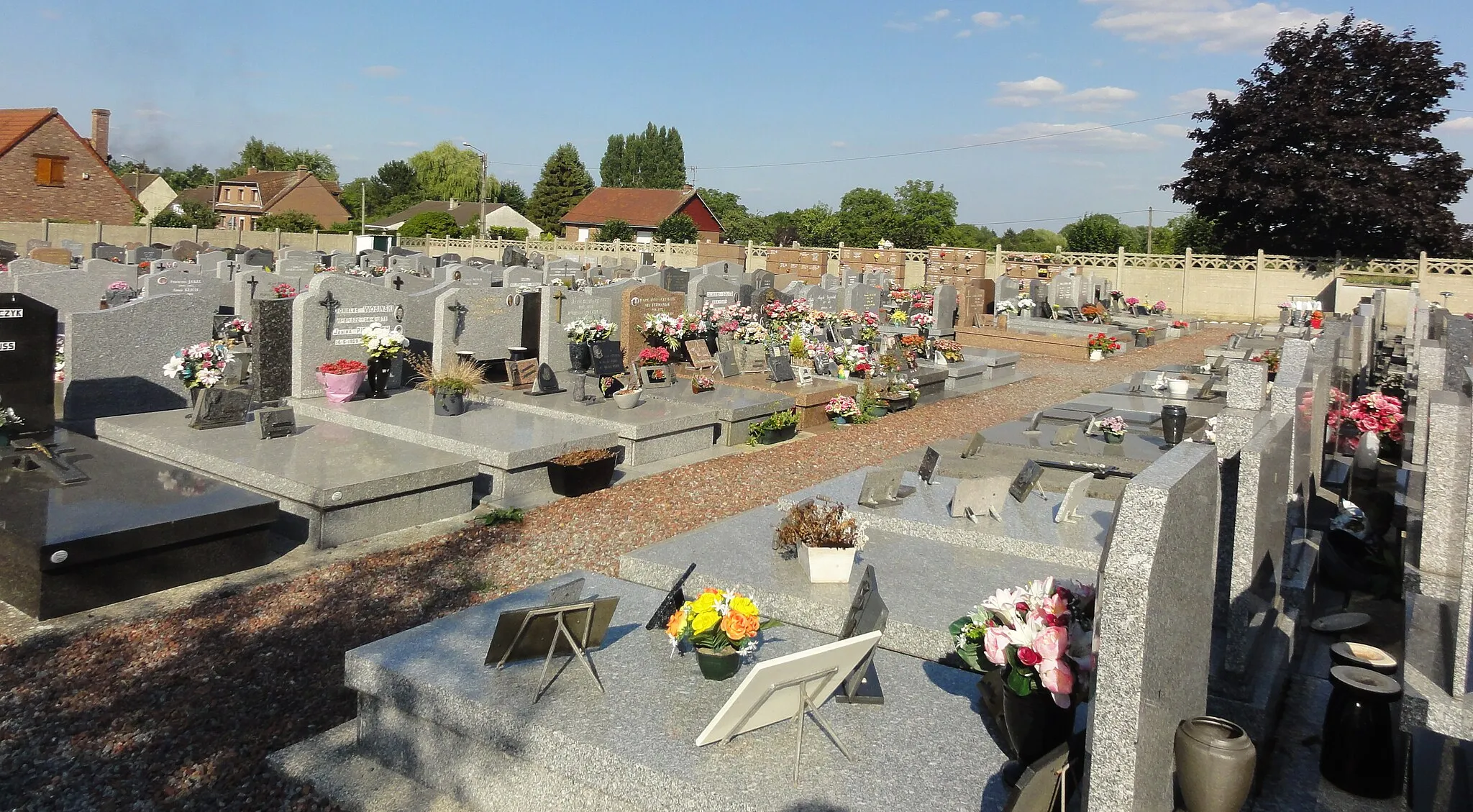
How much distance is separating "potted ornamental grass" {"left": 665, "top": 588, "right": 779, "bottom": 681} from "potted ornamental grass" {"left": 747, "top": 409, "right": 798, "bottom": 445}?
7.52 metres

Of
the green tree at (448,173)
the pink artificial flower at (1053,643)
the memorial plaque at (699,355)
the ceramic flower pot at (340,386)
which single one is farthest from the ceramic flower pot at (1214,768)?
the green tree at (448,173)

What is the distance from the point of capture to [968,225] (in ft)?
301

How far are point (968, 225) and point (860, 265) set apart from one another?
59168mm

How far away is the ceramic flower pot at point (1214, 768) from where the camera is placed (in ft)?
10.5

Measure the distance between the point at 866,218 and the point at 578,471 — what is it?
229ft

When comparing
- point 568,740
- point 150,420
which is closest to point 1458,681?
point 568,740

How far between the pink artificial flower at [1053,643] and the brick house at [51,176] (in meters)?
48.8

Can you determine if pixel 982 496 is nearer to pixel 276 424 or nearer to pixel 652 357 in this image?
pixel 276 424

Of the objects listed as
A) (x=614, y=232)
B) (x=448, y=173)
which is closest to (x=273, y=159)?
(x=448, y=173)

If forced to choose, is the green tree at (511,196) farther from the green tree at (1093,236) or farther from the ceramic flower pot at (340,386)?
the ceramic flower pot at (340,386)

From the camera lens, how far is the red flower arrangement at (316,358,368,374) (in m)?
10.6

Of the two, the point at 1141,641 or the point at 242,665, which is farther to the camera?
the point at 242,665

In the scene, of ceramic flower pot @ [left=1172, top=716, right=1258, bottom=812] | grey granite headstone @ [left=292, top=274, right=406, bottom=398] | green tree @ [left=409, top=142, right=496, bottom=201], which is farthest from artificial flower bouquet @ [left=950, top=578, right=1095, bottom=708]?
green tree @ [left=409, top=142, right=496, bottom=201]

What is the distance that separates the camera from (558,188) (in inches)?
3236
